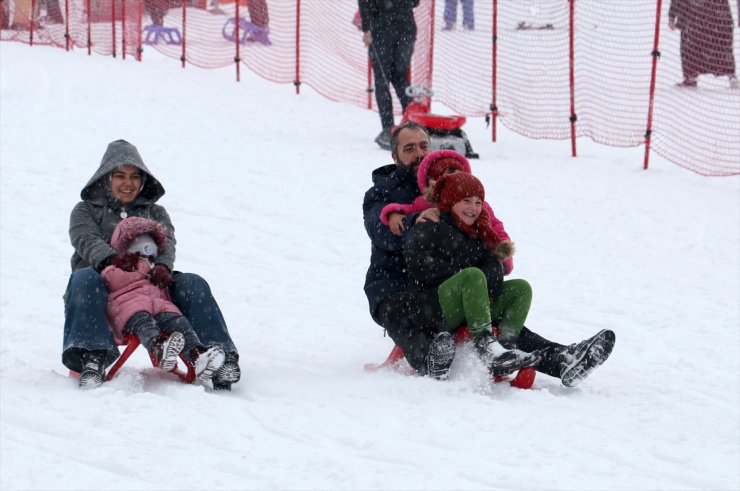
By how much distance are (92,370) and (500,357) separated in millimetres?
1677

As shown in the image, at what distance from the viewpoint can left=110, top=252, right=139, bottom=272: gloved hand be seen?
502 cm

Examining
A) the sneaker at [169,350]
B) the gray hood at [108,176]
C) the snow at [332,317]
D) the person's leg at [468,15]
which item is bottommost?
the snow at [332,317]

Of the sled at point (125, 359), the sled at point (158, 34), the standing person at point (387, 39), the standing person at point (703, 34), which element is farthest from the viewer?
the sled at point (158, 34)

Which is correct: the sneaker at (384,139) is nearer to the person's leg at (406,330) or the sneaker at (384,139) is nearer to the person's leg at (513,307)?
the person's leg at (406,330)

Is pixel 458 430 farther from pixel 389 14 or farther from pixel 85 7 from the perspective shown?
pixel 85 7

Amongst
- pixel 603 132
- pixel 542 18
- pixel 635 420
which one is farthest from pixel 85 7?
pixel 635 420

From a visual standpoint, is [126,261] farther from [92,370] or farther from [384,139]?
[384,139]

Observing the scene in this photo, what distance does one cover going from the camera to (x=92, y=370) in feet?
15.4

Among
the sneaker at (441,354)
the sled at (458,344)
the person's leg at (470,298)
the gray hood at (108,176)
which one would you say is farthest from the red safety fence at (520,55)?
the gray hood at (108,176)

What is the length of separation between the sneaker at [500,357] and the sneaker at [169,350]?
4.15 feet

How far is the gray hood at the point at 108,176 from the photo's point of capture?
17.2 feet

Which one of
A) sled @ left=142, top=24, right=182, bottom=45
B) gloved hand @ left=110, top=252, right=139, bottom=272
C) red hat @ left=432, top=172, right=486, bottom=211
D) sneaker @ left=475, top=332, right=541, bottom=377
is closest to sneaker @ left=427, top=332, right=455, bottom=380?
sneaker @ left=475, top=332, right=541, bottom=377

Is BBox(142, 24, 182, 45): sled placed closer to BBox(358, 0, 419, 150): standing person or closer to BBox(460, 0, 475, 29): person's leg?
BBox(460, 0, 475, 29): person's leg

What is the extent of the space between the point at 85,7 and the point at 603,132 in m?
8.79
